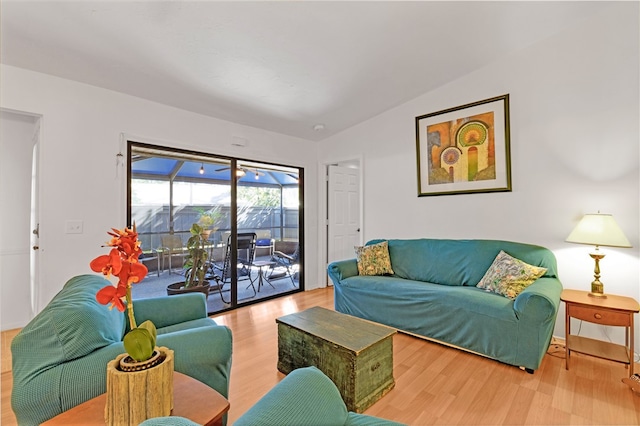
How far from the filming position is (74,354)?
42.5 inches

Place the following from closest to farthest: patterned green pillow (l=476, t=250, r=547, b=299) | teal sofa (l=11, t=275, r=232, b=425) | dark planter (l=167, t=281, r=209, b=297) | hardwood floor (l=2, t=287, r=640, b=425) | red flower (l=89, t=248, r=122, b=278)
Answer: red flower (l=89, t=248, r=122, b=278)
teal sofa (l=11, t=275, r=232, b=425)
hardwood floor (l=2, t=287, r=640, b=425)
patterned green pillow (l=476, t=250, r=547, b=299)
dark planter (l=167, t=281, r=209, b=297)

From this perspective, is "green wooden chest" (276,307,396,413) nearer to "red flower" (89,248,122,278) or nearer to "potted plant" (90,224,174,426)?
"potted plant" (90,224,174,426)

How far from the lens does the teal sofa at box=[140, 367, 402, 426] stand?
0.73 meters

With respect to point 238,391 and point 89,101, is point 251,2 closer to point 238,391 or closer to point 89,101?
point 89,101

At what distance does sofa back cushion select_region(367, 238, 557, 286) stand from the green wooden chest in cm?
141

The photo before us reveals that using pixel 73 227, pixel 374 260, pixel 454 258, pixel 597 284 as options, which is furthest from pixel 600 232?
pixel 73 227

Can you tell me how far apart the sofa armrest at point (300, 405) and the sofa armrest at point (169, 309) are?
1.38 meters

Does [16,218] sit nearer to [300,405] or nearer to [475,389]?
[300,405]

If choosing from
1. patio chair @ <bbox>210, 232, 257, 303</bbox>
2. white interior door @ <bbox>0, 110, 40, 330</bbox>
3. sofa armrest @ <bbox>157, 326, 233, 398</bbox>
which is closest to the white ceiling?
white interior door @ <bbox>0, 110, 40, 330</bbox>

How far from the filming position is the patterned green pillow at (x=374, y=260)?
336 centimetres

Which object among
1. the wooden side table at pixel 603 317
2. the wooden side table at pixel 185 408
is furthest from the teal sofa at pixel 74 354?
the wooden side table at pixel 603 317

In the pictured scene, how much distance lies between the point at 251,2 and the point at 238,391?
8.63 ft

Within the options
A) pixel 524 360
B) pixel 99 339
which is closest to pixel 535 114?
pixel 524 360

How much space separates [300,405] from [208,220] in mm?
3037
